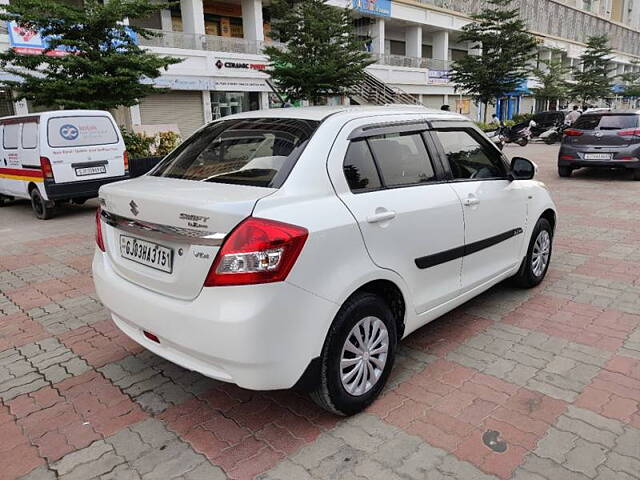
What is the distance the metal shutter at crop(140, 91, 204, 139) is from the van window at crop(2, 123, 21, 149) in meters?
13.2

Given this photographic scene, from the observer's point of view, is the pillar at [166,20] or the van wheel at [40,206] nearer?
the van wheel at [40,206]

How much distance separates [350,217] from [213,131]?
4.55 feet

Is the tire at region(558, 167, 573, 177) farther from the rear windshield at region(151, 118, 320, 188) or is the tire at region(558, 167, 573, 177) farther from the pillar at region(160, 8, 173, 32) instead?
the pillar at region(160, 8, 173, 32)

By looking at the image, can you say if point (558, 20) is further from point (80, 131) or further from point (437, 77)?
point (80, 131)

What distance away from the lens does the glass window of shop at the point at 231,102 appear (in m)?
24.9

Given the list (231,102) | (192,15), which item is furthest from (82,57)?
(231,102)

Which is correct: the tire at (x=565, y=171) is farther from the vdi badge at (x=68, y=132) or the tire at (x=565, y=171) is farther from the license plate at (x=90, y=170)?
the vdi badge at (x=68, y=132)

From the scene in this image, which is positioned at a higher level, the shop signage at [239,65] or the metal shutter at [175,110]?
the shop signage at [239,65]

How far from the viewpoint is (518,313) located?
13.4 feet

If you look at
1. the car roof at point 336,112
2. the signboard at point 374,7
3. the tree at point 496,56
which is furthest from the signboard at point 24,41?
the tree at point 496,56

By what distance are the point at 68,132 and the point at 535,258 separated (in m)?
7.67

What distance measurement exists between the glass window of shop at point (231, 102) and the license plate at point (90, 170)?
1618 cm

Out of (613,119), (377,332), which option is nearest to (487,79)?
(613,119)

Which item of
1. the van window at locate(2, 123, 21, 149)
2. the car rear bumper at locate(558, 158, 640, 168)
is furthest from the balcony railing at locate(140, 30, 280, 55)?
the car rear bumper at locate(558, 158, 640, 168)
